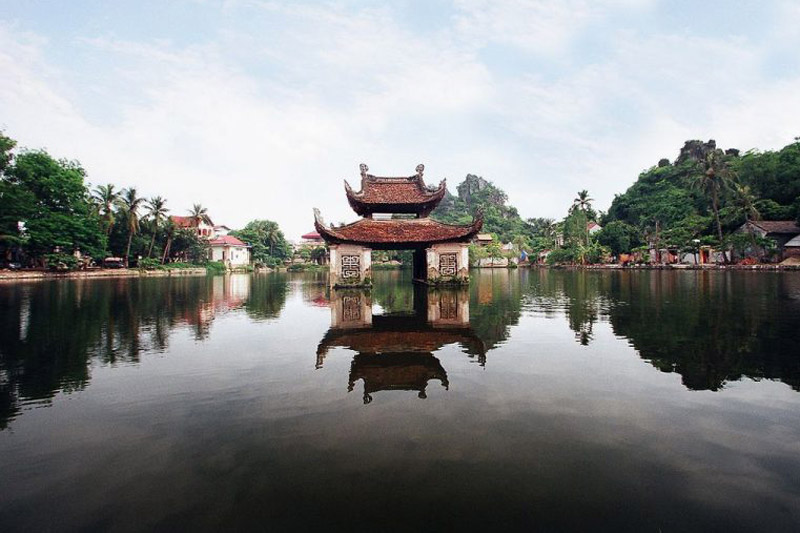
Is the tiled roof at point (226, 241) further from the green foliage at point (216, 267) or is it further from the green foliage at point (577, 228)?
the green foliage at point (577, 228)

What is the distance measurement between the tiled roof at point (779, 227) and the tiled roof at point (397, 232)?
47580 mm

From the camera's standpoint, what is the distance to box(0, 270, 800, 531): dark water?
11.6ft

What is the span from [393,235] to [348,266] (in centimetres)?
349

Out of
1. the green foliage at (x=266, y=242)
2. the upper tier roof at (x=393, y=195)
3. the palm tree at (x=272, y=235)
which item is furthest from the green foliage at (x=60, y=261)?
the palm tree at (x=272, y=235)

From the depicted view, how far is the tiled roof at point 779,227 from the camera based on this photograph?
49219 millimetres

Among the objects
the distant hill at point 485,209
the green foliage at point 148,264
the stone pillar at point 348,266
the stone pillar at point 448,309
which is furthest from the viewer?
the distant hill at point 485,209

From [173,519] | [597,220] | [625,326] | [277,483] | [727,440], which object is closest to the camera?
[173,519]

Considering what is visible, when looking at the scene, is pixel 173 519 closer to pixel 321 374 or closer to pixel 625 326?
pixel 321 374

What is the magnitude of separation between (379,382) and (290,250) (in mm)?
87804

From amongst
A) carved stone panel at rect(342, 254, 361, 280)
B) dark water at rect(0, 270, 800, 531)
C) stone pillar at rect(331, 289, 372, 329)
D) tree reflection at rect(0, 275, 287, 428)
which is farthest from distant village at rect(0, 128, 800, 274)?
dark water at rect(0, 270, 800, 531)

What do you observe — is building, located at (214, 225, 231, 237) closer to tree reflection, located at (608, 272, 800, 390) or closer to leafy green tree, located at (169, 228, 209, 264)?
leafy green tree, located at (169, 228, 209, 264)

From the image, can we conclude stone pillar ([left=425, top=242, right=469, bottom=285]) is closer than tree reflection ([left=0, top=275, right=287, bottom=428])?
No

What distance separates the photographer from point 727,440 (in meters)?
4.82

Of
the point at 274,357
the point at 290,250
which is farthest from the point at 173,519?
the point at 290,250
